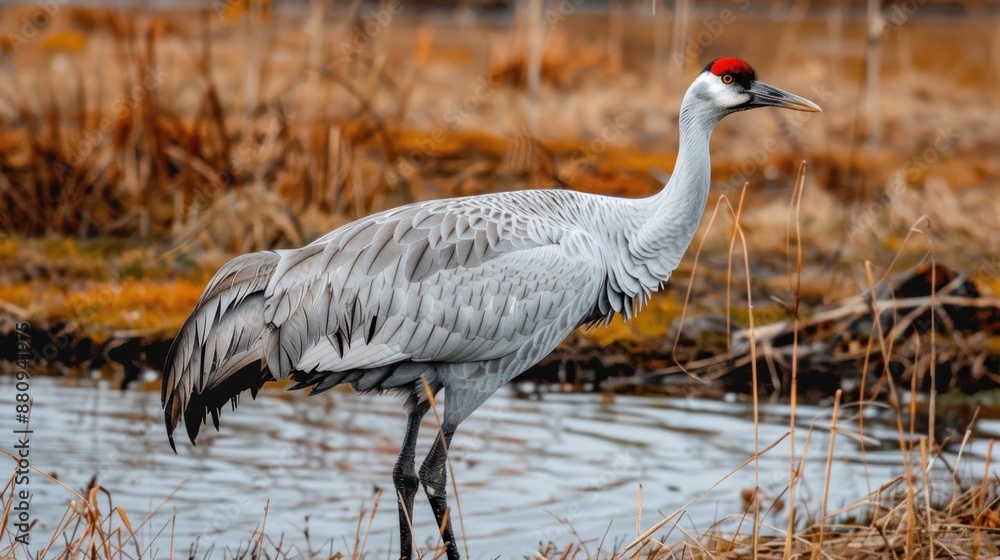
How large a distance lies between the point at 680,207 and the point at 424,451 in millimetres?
1969

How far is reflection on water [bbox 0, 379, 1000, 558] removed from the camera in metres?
4.89

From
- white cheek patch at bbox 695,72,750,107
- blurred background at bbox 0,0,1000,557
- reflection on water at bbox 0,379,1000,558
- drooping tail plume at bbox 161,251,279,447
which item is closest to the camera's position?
drooping tail plume at bbox 161,251,279,447

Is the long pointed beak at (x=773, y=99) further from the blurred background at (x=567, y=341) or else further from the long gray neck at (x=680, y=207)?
the blurred background at (x=567, y=341)

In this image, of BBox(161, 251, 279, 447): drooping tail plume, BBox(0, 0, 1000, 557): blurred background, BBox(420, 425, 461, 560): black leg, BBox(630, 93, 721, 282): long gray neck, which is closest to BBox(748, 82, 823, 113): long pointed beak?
BBox(630, 93, 721, 282): long gray neck

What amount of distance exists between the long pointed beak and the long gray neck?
0.15 m

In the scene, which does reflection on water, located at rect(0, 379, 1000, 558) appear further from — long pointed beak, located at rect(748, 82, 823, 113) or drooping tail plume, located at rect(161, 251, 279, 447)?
long pointed beak, located at rect(748, 82, 823, 113)

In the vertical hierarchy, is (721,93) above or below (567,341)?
above

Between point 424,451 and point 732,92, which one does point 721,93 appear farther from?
Result: point 424,451

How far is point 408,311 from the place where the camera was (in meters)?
4.30

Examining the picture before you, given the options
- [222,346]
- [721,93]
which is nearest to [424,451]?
[222,346]

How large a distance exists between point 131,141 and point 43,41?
912 cm

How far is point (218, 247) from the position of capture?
828cm

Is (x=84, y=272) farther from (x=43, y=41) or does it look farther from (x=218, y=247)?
(x=43, y=41)

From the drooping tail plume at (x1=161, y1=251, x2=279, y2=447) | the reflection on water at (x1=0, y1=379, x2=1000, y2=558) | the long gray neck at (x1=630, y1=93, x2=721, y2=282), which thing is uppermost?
the long gray neck at (x1=630, y1=93, x2=721, y2=282)
